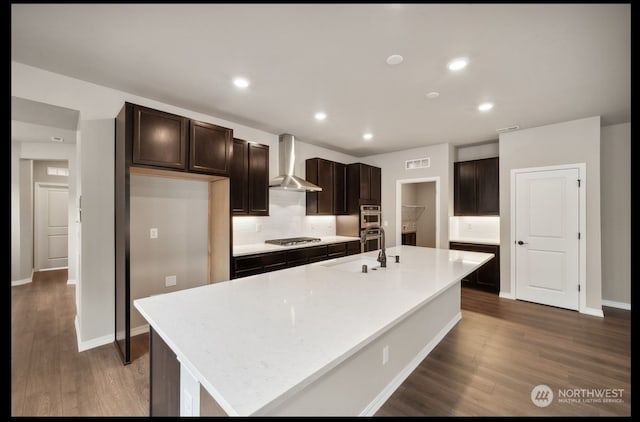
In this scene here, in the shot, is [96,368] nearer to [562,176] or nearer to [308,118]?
[308,118]

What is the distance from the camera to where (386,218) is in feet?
19.0

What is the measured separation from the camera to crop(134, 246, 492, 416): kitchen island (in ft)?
2.81

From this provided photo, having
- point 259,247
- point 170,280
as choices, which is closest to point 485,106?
point 259,247

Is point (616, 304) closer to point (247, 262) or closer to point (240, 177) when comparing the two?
point (247, 262)

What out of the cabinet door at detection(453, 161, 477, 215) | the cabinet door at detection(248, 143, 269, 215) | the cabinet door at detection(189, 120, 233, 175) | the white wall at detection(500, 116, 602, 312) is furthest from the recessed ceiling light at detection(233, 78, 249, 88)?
the cabinet door at detection(453, 161, 477, 215)

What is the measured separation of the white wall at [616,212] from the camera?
12.4 feet

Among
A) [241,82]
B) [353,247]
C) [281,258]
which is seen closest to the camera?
[241,82]

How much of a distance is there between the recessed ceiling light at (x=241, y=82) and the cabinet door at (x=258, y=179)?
1.13 metres

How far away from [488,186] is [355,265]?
11.6 ft

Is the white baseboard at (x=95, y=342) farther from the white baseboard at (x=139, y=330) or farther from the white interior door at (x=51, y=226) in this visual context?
the white interior door at (x=51, y=226)

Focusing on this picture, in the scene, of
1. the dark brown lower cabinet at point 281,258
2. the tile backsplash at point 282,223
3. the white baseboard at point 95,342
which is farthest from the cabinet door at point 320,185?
the white baseboard at point 95,342

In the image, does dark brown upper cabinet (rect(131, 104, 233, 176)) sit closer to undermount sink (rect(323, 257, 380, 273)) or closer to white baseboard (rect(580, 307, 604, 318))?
undermount sink (rect(323, 257, 380, 273))

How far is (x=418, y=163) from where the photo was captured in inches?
208

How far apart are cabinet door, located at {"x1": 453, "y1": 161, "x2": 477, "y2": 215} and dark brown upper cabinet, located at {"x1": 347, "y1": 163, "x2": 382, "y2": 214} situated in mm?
1554
